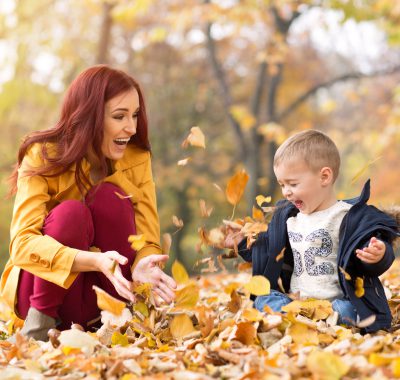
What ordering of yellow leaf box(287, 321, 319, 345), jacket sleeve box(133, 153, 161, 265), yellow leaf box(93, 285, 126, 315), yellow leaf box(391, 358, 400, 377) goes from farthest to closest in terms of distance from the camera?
1. jacket sleeve box(133, 153, 161, 265)
2. yellow leaf box(93, 285, 126, 315)
3. yellow leaf box(287, 321, 319, 345)
4. yellow leaf box(391, 358, 400, 377)

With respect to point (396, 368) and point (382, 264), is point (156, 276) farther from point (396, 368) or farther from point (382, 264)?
point (396, 368)

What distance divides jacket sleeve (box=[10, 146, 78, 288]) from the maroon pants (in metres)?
0.06

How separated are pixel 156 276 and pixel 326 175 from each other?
0.71 meters

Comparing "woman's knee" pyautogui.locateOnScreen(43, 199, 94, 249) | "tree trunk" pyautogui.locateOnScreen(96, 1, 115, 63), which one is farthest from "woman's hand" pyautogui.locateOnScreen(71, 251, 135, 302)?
"tree trunk" pyautogui.locateOnScreen(96, 1, 115, 63)

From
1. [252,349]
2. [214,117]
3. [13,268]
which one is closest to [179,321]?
[252,349]

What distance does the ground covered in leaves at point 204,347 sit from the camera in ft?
5.04

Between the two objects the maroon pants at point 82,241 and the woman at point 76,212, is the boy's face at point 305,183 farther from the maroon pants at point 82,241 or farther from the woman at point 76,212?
the maroon pants at point 82,241

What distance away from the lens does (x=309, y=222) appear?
2.23 metres

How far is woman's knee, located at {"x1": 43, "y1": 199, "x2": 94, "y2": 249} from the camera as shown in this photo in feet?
7.28

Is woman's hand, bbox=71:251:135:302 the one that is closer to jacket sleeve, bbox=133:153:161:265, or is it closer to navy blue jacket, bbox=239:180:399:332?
jacket sleeve, bbox=133:153:161:265

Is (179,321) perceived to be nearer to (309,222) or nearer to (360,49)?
(309,222)

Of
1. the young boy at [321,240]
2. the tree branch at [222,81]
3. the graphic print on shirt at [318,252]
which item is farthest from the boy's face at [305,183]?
the tree branch at [222,81]

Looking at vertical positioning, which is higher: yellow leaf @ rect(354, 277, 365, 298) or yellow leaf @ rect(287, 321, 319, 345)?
yellow leaf @ rect(354, 277, 365, 298)

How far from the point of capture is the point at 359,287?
205 centimetres
